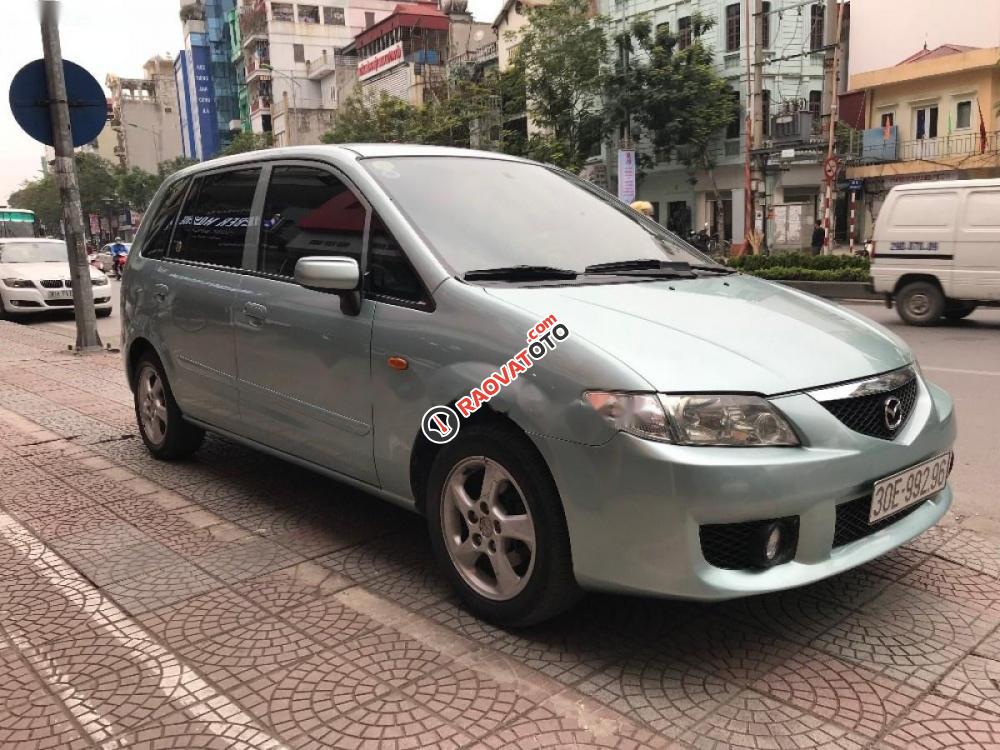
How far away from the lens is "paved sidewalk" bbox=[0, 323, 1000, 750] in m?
2.29

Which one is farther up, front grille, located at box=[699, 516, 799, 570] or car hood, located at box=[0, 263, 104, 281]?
car hood, located at box=[0, 263, 104, 281]

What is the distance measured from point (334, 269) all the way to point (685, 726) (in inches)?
75.3

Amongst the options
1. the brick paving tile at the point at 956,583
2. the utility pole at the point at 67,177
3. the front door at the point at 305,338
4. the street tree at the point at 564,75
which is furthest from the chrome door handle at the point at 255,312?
the street tree at the point at 564,75

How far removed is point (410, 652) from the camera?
2715 millimetres

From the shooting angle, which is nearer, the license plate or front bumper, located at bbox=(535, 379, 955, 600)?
front bumper, located at bbox=(535, 379, 955, 600)

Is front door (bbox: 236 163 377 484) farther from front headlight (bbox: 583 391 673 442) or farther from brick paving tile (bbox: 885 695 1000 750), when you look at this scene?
brick paving tile (bbox: 885 695 1000 750)

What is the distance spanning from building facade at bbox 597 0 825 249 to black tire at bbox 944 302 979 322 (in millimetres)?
18486

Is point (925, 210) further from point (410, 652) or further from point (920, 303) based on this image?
point (410, 652)

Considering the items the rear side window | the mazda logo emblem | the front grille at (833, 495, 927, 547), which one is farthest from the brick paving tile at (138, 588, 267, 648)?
the rear side window

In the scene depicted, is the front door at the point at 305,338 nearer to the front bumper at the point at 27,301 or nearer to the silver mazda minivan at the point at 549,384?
the silver mazda minivan at the point at 549,384

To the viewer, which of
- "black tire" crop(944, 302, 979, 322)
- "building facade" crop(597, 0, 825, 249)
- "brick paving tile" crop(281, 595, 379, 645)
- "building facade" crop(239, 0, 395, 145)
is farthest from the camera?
"building facade" crop(239, 0, 395, 145)

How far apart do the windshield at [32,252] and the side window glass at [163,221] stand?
11.5 meters

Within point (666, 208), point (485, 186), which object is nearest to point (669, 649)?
point (485, 186)

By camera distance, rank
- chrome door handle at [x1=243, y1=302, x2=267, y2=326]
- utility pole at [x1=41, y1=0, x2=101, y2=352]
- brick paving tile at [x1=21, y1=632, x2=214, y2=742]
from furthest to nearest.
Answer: utility pole at [x1=41, y1=0, x2=101, y2=352]
chrome door handle at [x1=243, y1=302, x2=267, y2=326]
brick paving tile at [x1=21, y1=632, x2=214, y2=742]
